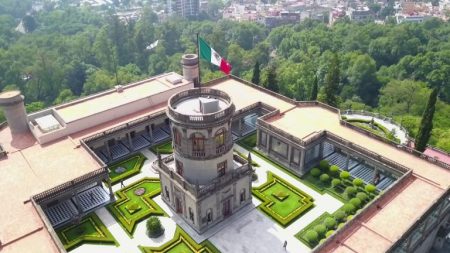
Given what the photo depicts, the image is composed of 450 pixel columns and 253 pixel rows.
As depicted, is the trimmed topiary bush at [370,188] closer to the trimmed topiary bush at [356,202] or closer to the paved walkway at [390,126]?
the trimmed topiary bush at [356,202]

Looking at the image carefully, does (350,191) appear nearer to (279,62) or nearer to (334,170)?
(334,170)

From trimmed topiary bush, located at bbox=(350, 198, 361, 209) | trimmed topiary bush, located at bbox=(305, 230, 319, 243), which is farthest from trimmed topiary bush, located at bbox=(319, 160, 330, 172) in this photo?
Answer: trimmed topiary bush, located at bbox=(305, 230, 319, 243)

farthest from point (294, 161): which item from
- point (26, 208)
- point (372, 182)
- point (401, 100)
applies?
point (401, 100)

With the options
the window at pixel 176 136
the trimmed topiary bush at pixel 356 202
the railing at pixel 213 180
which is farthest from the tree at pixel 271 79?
the window at pixel 176 136

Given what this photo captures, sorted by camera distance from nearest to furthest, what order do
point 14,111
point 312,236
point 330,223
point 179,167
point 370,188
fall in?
point 312,236 < point 330,223 < point 179,167 < point 370,188 < point 14,111

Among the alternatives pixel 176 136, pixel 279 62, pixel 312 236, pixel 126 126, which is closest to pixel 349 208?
pixel 312 236

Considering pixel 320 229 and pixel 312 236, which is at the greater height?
pixel 320 229
